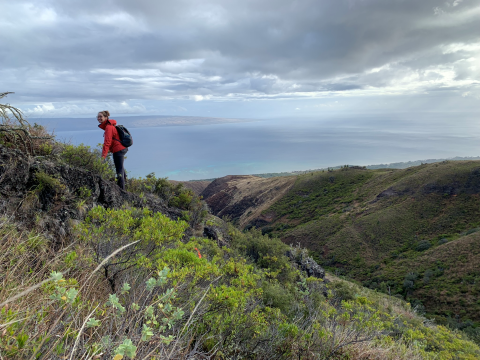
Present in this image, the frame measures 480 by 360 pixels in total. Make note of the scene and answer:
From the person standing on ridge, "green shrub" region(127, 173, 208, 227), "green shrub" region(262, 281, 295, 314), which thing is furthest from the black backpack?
"green shrub" region(262, 281, 295, 314)

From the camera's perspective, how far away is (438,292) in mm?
22125

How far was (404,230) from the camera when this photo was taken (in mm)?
31969

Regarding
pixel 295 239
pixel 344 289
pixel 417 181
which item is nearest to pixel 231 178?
pixel 295 239

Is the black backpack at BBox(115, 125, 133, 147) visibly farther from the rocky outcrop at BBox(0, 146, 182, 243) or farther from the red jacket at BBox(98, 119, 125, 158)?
the rocky outcrop at BBox(0, 146, 182, 243)

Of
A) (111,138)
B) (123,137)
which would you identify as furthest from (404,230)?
(111,138)

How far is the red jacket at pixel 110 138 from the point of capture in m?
5.90

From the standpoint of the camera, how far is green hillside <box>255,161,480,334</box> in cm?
2273

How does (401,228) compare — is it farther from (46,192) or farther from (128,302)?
(128,302)

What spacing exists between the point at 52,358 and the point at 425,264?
107 feet

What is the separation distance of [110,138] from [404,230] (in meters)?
36.3

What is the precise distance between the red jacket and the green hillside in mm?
26420

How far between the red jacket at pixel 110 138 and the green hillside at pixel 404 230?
26.4 metres

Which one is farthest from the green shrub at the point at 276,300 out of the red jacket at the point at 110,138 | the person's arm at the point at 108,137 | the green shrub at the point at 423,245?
the green shrub at the point at 423,245

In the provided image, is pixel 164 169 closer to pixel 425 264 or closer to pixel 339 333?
pixel 425 264
